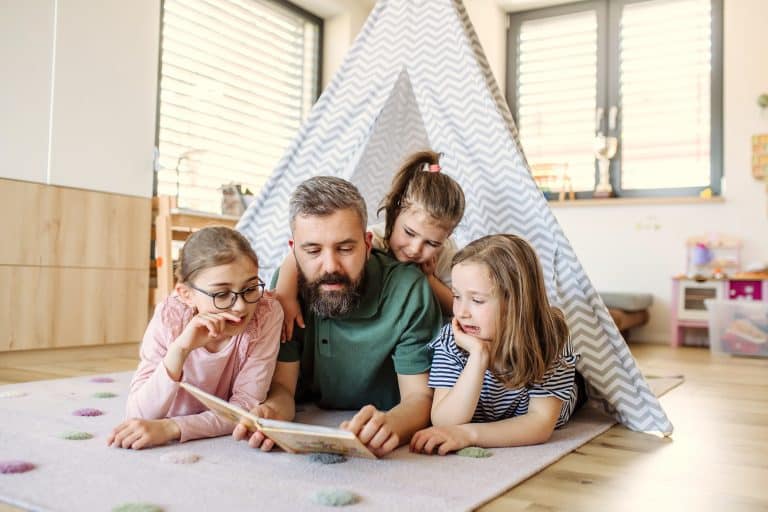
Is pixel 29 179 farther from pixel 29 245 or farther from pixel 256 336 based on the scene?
pixel 256 336

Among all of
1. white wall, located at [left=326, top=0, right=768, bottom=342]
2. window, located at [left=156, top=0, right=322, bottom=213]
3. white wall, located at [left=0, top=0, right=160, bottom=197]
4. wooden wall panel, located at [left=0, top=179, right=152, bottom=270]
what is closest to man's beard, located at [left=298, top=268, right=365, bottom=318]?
wooden wall panel, located at [left=0, top=179, right=152, bottom=270]

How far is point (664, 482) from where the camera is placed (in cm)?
133

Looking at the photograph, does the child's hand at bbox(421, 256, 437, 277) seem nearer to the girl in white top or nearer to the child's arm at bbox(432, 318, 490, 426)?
the girl in white top

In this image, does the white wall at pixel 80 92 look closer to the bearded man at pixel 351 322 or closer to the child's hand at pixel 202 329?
the bearded man at pixel 351 322

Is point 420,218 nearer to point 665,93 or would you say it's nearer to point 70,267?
point 70,267

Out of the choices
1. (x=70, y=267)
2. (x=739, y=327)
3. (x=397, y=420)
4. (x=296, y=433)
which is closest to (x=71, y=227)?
(x=70, y=267)

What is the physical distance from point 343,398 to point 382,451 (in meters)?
0.52

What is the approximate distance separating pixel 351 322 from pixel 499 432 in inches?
17.9

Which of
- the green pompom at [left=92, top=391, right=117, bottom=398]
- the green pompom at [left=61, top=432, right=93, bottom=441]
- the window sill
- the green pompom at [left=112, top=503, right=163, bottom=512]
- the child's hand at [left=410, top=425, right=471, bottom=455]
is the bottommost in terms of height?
the green pompom at [left=92, top=391, right=117, bottom=398]

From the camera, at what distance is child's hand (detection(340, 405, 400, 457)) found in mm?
1323

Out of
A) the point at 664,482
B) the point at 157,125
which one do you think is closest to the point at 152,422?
the point at 664,482

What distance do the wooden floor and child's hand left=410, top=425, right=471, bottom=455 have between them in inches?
7.2

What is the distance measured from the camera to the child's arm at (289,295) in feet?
5.53

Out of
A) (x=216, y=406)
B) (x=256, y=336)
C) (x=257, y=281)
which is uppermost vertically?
(x=257, y=281)
